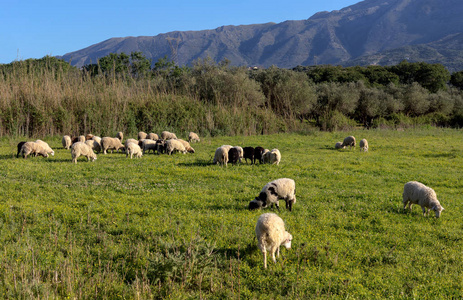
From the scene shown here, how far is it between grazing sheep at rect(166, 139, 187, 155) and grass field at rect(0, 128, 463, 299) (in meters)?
4.14

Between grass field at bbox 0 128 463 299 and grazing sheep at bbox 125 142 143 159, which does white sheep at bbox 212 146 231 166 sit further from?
grazing sheep at bbox 125 142 143 159

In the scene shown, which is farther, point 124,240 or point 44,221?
point 44,221

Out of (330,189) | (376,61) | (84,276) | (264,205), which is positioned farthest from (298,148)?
(376,61)

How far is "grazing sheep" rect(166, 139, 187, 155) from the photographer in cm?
1912

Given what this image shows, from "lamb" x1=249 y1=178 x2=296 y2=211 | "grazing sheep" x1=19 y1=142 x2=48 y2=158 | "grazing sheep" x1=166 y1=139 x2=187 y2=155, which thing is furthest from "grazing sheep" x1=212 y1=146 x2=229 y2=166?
"grazing sheep" x1=19 y1=142 x2=48 y2=158

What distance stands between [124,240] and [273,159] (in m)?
10.3

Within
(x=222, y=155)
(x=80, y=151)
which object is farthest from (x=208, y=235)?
(x=80, y=151)

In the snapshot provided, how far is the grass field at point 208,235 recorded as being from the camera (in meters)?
5.56

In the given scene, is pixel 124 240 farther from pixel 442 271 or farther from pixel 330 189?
pixel 330 189

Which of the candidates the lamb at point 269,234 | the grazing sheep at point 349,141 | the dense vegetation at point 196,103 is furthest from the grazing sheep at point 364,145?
the lamb at point 269,234

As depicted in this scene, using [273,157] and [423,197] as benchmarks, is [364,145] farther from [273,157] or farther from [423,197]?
[423,197]

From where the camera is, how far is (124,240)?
7137 millimetres

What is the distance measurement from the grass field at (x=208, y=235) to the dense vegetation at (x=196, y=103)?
9.96 meters

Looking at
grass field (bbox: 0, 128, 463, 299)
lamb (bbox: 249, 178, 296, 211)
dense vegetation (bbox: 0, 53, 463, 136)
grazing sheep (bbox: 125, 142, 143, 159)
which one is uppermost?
dense vegetation (bbox: 0, 53, 463, 136)
